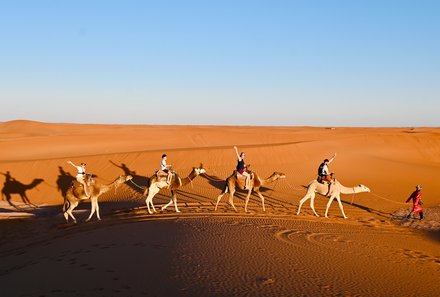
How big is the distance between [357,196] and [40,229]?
15.4 metres

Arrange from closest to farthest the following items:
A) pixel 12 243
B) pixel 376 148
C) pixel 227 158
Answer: pixel 12 243, pixel 227 158, pixel 376 148

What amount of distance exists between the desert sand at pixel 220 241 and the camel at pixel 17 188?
80 mm

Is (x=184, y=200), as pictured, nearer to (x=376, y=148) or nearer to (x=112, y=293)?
(x=112, y=293)

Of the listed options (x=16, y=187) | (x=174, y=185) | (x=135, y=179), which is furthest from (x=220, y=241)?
(x=16, y=187)

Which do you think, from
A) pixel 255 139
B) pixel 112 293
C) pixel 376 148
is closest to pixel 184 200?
pixel 112 293

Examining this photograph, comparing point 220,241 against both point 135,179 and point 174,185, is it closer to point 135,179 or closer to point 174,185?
point 174,185

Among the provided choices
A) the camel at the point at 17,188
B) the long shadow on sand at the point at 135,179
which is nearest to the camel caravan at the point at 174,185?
the long shadow on sand at the point at 135,179

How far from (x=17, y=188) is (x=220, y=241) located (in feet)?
63.1

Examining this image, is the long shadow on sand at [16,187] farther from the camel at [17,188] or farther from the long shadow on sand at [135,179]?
the long shadow on sand at [135,179]

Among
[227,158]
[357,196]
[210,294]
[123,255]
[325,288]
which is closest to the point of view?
[210,294]

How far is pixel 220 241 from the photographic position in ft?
37.8

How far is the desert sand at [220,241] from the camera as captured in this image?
8.42 meters

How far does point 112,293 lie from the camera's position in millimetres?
7809

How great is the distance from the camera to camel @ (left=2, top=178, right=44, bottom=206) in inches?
979
